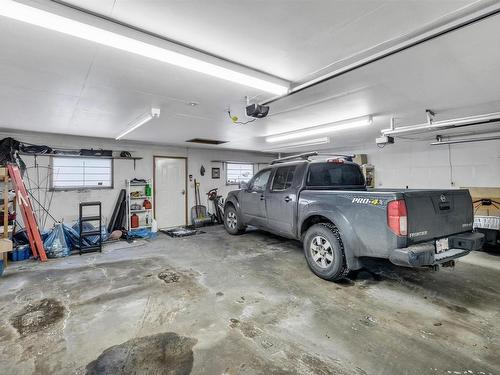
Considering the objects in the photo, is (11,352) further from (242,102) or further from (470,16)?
(470,16)

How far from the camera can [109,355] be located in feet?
6.32

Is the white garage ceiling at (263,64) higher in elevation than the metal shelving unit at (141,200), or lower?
higher

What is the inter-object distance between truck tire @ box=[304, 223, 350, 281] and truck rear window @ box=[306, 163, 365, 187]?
85cm

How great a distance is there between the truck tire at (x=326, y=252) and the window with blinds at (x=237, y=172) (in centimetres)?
569

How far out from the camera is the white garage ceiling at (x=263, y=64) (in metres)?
1.62

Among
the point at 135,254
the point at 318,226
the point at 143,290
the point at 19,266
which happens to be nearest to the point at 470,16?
the point at 318,226

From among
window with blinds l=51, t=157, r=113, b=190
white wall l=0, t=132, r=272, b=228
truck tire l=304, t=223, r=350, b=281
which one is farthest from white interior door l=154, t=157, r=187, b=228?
truck tire l=304, t=223, r=350, b=281

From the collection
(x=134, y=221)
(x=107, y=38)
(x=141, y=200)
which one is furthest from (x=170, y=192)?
(x=107, y=38)

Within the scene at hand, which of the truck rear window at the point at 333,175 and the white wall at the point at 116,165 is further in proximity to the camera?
the white wall at the point at 116,165

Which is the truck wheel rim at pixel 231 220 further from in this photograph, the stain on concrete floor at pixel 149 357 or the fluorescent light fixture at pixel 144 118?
the stain on concrete floor at pixel 149 357

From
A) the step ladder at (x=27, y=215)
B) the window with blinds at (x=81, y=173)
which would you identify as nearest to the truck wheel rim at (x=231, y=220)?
the window with blinds at (x=81, y=173)

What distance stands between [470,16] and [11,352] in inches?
165

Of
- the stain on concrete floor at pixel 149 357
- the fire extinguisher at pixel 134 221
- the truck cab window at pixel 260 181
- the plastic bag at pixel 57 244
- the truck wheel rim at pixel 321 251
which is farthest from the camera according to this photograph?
the fire extinguisher at pixel 134 221

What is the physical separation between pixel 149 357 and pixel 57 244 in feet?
13.1
